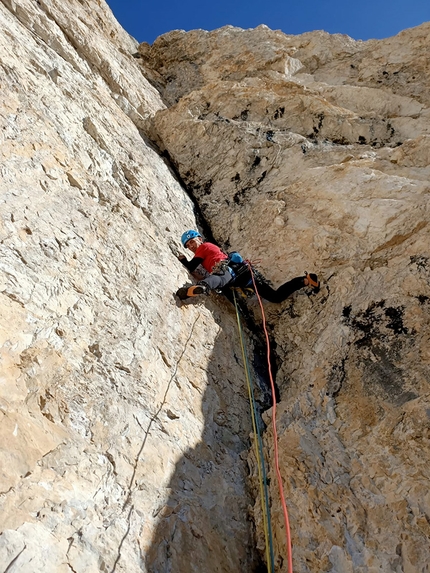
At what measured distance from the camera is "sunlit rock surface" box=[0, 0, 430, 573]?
254cm

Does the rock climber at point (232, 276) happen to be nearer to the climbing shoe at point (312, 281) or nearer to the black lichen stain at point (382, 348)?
the climbing shoe at point (312, 281)

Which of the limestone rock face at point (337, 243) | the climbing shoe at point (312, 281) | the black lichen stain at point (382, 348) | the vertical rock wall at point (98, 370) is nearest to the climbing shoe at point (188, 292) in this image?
the vertical rock wall at point (98, 370)

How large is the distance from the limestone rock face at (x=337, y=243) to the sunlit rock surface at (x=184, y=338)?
2 cm

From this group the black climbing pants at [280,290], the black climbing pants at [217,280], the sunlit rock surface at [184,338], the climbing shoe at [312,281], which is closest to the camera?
the sunlit rock surface at [184,338]

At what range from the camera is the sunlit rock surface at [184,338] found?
2535 mm

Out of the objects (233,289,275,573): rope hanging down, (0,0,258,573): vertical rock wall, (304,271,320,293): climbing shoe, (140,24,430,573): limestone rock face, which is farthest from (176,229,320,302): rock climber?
(233,289,275,573): rope hanging down

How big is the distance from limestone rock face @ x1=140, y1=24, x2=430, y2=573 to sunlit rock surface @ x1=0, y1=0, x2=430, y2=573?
0.06 ft

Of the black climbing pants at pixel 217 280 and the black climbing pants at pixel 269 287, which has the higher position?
the black climbing pants at pixel 217 280

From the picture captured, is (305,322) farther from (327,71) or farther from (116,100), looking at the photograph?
(327,71)

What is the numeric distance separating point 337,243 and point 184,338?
2484 mm

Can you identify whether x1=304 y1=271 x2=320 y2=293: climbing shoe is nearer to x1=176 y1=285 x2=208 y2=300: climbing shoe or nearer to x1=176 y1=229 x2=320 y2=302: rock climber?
x1=176 y1=229 x2=320 y2=302: rock climber

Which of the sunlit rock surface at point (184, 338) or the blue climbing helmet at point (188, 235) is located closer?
the sunlit rock surface at point (184, 338)

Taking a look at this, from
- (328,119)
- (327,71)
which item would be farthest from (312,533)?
(327,71)

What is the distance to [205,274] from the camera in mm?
5367
